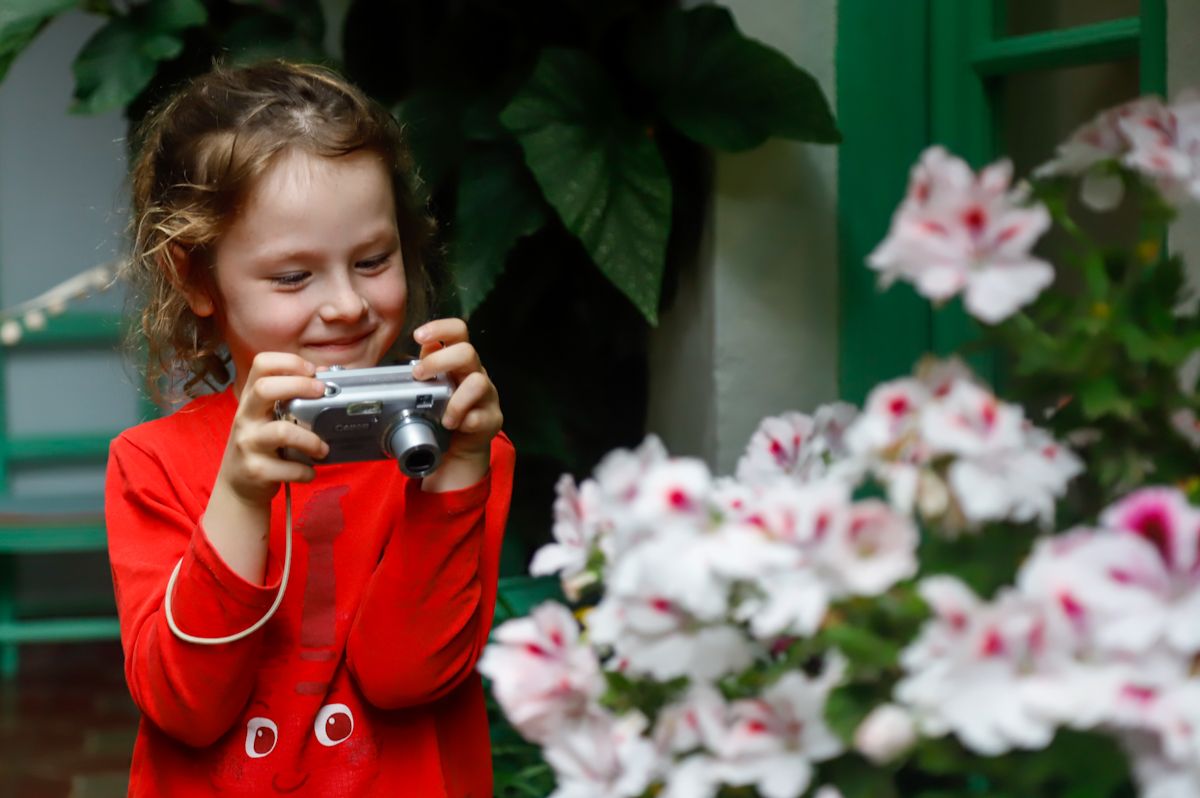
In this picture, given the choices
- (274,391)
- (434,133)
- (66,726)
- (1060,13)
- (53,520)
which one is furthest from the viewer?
(53,520)

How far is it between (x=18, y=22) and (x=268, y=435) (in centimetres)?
136

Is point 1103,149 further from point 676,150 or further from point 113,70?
point 113,70

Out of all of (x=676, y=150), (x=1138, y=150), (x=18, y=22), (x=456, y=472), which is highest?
(x=18, y=22)

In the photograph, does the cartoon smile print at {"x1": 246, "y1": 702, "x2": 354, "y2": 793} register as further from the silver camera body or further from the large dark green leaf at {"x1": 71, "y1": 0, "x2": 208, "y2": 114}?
the large dark green leaf at {"x1": 71, "y1": 0, "x2": 208, "y2": 114}

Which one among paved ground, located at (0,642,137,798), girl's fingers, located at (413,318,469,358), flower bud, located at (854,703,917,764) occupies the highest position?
girl's fingers, located at (413,318,469,358)

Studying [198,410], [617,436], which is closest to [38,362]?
[617,436]

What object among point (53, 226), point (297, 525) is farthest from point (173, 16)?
point (53, 226)

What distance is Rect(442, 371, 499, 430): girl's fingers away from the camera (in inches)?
39.8

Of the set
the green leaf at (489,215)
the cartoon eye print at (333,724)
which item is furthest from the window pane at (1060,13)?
the cartoon eye print at (333,724)

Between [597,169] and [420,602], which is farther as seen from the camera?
[597,169]

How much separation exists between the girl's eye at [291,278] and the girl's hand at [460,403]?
0.44ft

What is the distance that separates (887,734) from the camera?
1.64 feet

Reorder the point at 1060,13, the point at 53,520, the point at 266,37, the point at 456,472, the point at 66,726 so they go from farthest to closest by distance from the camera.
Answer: the point at 53,520
the point at 66,726
the point at 266,37
the point at 1060,13
the point at 456,472

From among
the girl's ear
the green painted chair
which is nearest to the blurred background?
the girl's ear
